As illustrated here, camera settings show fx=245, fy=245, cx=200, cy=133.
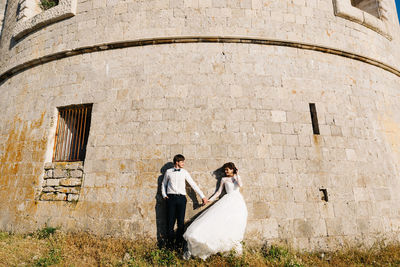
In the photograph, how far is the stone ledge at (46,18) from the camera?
18.1 feet

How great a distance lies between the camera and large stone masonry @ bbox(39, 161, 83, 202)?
4.48 meters

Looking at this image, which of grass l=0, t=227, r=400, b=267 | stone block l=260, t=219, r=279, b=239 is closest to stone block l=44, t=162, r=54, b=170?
grass l=0, t=227, r=400, b=267

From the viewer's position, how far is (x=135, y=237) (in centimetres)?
391

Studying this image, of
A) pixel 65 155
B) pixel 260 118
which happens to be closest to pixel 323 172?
pixel 260 118

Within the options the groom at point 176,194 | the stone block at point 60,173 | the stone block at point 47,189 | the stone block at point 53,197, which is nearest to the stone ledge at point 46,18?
the stone block at point 60,173

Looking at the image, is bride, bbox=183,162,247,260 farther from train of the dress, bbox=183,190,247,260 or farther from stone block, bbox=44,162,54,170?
stone block, bbox=44,162,54,170

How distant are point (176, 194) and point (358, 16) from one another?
5.67 m

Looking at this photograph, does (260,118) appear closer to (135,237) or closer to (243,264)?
(243,264)

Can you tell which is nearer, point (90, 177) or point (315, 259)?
point (315, 259)

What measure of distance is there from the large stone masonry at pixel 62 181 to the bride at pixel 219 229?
2414mm

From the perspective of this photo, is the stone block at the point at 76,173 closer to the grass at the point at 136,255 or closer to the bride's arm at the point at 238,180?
the grass at the point at 136,255

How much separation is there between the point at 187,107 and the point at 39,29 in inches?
175

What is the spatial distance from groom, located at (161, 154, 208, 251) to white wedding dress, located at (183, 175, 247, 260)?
0.41 m

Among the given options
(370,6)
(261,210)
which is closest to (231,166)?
(261,210)
